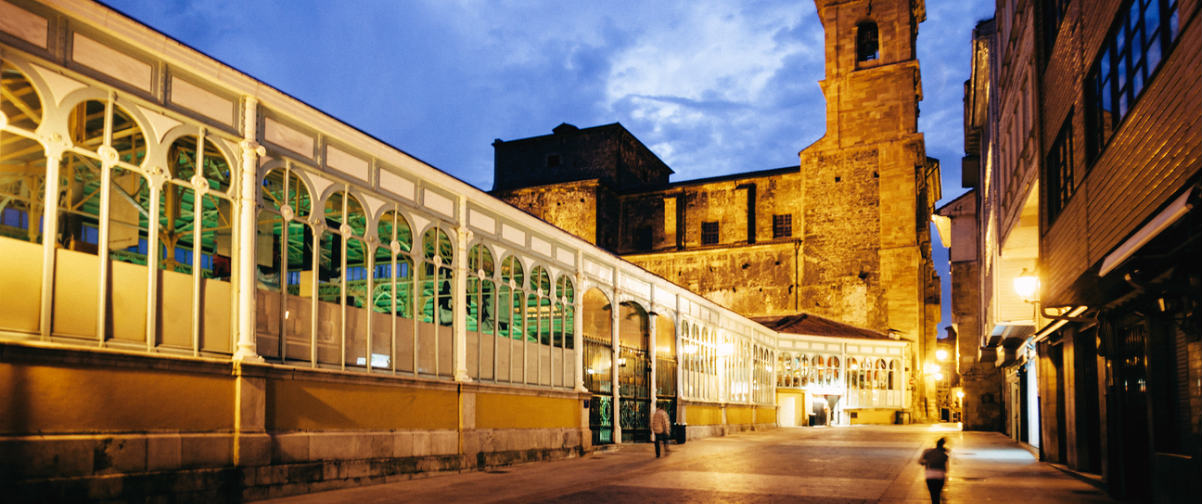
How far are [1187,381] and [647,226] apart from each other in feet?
173

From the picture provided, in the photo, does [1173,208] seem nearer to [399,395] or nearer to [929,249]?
[399,395]

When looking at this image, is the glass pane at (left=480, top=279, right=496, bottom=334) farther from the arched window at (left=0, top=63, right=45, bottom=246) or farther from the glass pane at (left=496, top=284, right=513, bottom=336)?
the arched window at (left=0, top=63, right=45, bottom=246)

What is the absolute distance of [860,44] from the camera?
57.5 metres

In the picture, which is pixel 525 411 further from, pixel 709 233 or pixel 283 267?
pixel 709 233

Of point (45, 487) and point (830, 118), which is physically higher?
point (830, 118)

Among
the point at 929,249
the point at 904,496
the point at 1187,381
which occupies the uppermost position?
the point at 929,249

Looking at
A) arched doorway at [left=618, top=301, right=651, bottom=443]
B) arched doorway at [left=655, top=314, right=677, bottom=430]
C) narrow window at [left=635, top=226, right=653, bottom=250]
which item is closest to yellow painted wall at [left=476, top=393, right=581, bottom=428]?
arched doorway at [left=618, top=301, right=651, bottom=443]

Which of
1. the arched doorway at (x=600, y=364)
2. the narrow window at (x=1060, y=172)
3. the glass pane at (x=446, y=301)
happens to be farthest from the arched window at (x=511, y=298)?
the narrow window at (x=1060, y=172)

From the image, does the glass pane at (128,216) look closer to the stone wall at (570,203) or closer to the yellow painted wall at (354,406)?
the yellow painted wall at (354,406)

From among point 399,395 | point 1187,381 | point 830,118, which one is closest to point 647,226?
point 830,118

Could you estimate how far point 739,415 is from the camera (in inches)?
1467

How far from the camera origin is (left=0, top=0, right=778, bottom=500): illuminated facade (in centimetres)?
922

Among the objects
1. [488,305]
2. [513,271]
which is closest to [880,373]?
[513,271]

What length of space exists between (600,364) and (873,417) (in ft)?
107
